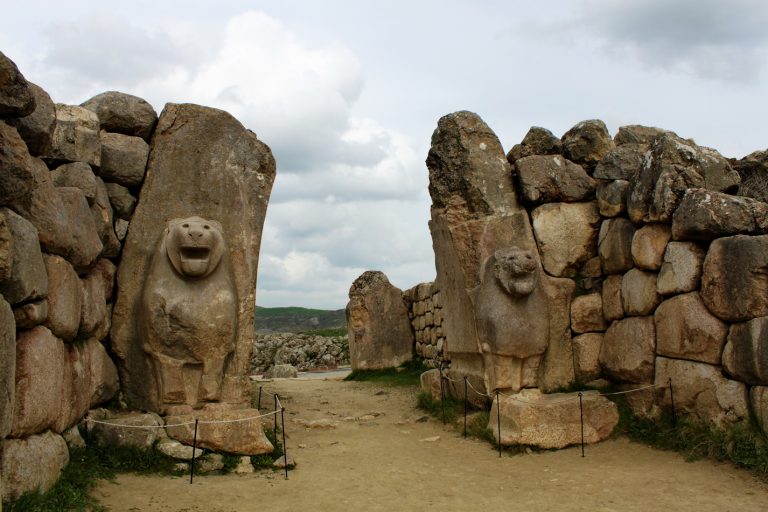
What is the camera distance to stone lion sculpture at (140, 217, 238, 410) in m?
6.54

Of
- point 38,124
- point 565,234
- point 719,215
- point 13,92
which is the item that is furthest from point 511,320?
point 13,92

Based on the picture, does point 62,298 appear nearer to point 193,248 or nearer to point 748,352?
point 193,248

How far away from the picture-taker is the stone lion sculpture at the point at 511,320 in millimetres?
7465

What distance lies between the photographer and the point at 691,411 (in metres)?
6.64

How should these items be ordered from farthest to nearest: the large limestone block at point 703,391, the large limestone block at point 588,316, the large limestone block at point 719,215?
the large limestone block at point 588,316, the large limestone block at point 719,215, the large limestone block at point 703,391

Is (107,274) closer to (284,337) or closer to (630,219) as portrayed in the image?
(630,219)

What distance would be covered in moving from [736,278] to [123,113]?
20.0 ft

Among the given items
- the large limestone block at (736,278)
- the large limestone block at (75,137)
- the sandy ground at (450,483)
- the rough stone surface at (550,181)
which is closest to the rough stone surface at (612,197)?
the rough stone surface at (550,181)

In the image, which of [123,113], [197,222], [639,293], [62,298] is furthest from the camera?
[639,293]

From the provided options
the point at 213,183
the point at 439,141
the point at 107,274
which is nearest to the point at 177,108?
the point at 213,183

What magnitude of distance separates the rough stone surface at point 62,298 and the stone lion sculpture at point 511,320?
4102 mm

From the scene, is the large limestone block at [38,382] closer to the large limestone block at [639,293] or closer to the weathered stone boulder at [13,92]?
the weathered stone boulder at [13,92]

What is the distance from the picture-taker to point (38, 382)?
4.76m

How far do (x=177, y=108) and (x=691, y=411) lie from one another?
594 centimetres
